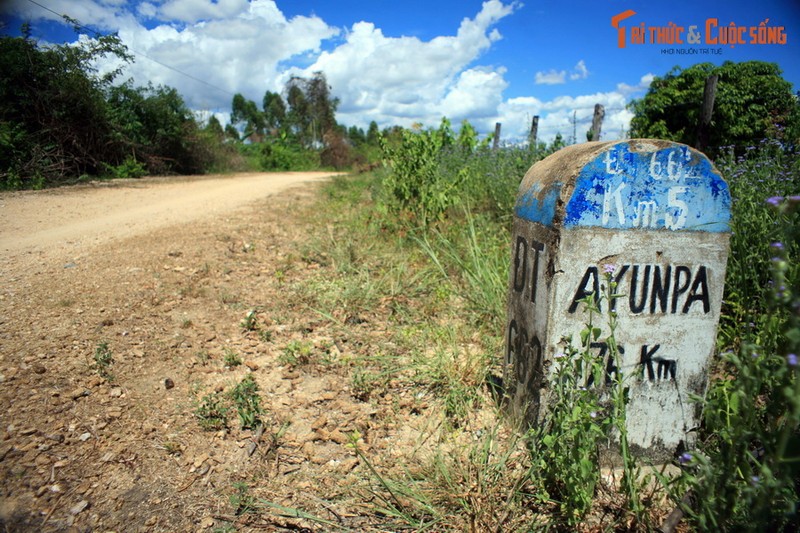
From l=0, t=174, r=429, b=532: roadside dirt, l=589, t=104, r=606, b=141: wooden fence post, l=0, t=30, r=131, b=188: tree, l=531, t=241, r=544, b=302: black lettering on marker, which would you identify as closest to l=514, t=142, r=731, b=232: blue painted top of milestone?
l=531, t=241, r=544, b=302: black lettering on marker

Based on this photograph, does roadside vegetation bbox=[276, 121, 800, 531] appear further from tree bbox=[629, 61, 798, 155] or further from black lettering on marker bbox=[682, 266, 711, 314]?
tree bbox=[629, 61, 798, 155]

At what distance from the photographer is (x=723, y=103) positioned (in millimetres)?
8586

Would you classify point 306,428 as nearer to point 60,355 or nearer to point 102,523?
point 102,523

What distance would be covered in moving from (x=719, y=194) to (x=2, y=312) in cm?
386

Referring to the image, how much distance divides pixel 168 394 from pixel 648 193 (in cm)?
242

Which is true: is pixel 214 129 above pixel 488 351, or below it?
above

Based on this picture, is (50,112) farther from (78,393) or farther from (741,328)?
(741,328)

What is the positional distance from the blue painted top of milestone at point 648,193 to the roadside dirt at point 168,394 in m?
1.28

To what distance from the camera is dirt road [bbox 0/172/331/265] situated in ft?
14.8

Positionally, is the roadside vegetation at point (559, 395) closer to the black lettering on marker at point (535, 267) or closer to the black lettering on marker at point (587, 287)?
the black lettering on marker at point (587, 287)

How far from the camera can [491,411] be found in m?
2.35

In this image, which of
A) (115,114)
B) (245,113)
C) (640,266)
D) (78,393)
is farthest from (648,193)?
(245,113)

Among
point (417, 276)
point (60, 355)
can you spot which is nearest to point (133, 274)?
point (60, 355)

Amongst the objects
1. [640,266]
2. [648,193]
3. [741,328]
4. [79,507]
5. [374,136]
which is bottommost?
[79,507]
